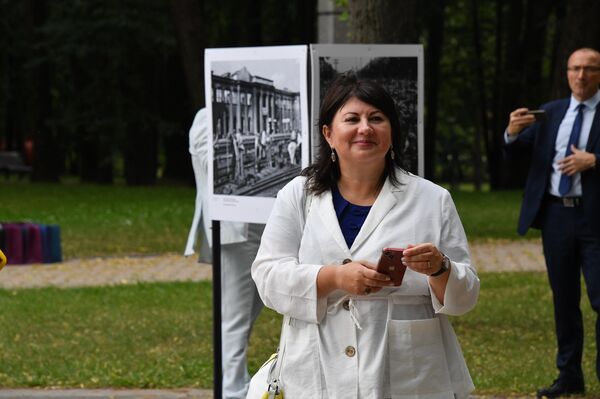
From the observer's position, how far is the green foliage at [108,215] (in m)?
20.2

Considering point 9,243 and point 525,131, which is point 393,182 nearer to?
point 525,131

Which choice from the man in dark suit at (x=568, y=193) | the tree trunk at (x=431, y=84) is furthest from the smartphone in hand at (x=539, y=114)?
the tree trunk at (x=431, y=84)

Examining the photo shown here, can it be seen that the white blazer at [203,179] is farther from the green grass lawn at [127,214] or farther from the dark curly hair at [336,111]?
the green grass lawn at [127,214]

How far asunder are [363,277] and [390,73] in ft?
11.2

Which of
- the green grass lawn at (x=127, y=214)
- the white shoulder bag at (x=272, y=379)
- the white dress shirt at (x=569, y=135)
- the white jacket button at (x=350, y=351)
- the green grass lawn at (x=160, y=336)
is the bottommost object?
the green grass lawn at (x=127, y=214)

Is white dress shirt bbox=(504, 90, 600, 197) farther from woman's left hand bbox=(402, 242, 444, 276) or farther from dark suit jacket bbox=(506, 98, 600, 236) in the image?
woman's left hand bbox=(402, 242, 444, 276)

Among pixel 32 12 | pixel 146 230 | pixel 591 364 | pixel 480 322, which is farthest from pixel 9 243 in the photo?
pixel 32 12

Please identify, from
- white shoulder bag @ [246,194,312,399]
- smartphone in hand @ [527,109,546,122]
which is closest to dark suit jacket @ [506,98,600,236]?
smartphone in hand @ [527,109,546,122]

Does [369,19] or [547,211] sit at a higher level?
[369,19]

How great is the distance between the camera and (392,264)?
4.15 metres

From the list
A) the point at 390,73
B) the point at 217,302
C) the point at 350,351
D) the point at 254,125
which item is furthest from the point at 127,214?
the point at 350,351

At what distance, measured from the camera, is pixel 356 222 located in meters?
4.51

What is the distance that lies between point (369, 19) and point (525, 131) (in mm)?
2494

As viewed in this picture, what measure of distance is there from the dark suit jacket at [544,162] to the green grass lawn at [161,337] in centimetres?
121
